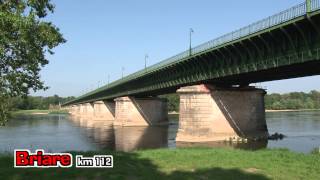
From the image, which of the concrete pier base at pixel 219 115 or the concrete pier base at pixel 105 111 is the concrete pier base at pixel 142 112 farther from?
the concrete pier base at pixel 219 115

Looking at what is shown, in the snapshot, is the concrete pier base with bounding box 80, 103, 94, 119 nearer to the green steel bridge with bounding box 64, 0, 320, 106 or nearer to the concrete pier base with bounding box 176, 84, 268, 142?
the green steel bridge with bounding box 64, 0, 320, 106

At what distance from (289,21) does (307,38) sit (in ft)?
7.33

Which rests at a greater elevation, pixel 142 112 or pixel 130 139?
pixel 142 112

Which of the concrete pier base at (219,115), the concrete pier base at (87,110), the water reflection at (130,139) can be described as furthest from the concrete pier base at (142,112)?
the concrete pier base at (87,110)

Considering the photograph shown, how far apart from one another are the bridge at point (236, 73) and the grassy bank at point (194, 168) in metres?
15.2

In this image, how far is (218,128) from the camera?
5181 cm

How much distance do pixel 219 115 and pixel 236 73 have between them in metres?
9.12

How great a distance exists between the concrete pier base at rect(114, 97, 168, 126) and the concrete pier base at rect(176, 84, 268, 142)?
130ft

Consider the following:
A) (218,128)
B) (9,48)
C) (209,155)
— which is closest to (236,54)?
(218,128)

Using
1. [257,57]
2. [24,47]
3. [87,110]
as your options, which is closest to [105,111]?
[87,110]

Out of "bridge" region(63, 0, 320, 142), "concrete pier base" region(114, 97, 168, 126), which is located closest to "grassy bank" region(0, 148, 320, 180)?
"bridge" region(63, 0, 320, 142)

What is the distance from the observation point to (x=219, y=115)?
52.4 meters

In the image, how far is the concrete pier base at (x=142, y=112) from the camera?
92.8 metres

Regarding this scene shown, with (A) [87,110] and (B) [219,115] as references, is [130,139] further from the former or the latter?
(A) [87,110]
